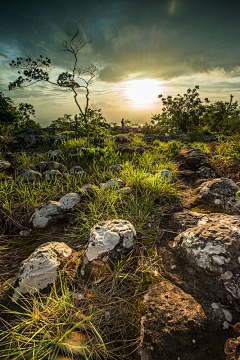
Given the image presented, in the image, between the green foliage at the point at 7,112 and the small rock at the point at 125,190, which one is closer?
the small rock at the point at 125,190

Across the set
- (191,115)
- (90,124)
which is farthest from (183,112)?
(90,124)

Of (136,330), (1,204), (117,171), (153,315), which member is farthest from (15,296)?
(117,171)

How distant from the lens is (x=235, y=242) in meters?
1.33

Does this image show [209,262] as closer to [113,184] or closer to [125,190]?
[125,190]

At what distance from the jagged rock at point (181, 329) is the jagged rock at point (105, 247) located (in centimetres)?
41

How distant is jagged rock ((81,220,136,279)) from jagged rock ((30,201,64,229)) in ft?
3.02

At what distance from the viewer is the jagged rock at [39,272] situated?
1.33 m

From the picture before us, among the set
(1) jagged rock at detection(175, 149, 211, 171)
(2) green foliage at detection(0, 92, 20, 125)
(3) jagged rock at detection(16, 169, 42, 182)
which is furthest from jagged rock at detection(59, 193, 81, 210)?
(2) green foliage at detection(0, 92, 20, 125)

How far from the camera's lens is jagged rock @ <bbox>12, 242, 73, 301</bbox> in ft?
4.38

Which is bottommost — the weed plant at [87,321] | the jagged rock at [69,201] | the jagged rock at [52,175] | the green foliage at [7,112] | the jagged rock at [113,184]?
the weed plant at [87,321]

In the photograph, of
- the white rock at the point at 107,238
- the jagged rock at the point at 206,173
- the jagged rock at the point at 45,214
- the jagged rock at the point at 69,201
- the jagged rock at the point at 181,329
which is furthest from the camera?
the jagged rock at the point at 206,173

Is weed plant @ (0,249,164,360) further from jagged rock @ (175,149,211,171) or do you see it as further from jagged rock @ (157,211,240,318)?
jagged rock @ (175,149,211,171)

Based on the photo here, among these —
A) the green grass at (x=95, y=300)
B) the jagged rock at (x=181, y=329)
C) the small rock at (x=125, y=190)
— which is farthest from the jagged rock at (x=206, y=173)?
the jagged rock at (x=181, y=329)

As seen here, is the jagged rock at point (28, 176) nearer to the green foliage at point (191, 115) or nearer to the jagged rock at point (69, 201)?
the jagged rock at point (69, 201)
